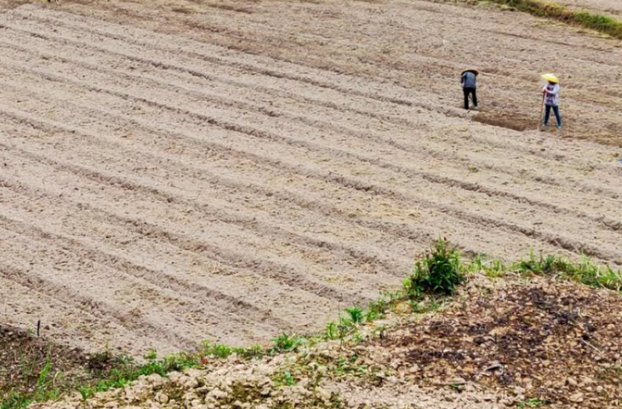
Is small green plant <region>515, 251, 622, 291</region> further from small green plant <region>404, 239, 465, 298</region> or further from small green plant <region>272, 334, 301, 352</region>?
small green plant <region>272, 334, 301, 352</region>

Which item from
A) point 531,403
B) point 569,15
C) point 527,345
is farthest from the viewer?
point 569,15

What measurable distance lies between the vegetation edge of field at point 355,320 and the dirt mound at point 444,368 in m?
0.30

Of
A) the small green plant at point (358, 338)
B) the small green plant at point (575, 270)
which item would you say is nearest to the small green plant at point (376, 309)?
the small green plant at point (358, 338)

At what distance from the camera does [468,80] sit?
20.5 metres

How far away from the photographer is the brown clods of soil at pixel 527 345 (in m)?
12.5

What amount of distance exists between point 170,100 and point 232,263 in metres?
6.27

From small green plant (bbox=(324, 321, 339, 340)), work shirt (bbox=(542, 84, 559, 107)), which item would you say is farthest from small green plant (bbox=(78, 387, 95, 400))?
work shirt (bbox=(542, 84, 559, 107))

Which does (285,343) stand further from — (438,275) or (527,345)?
(527,345)

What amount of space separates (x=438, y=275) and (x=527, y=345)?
2.07 m

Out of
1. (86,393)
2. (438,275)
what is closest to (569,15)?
(438,275)

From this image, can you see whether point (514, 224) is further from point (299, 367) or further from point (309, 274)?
point (299, 367)

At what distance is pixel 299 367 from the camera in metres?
13.0

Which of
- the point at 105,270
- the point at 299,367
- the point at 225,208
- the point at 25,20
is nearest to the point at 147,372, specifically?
the point at 299,367

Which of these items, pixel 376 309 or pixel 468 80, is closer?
pixel 376 309
